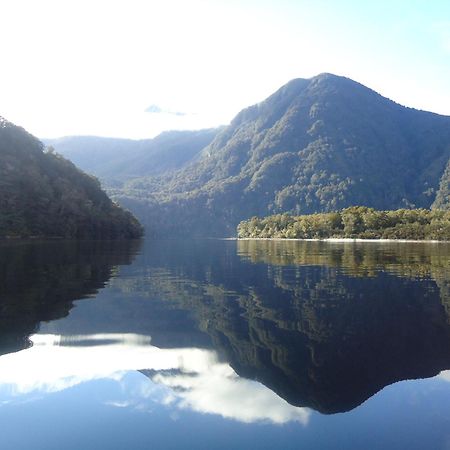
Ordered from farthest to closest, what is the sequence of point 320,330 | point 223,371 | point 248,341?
point 320,330 → point 248,341 → point 223,371

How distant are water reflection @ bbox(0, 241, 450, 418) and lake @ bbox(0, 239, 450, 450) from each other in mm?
64

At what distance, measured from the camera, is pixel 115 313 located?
80.1 ft

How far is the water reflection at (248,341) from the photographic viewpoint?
45.8ft

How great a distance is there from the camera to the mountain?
439ft

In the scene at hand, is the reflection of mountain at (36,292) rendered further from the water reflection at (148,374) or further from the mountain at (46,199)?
the mountain at (46,199)

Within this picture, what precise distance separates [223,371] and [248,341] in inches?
145

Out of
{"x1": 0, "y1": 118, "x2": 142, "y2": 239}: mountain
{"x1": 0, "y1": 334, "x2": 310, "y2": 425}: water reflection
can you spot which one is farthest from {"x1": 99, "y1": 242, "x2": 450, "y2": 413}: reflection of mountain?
{"x1": 0, "y1": 118, "x2": 142, "y2": 239}: mountain

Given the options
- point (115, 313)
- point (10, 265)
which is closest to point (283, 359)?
point (115, 313)

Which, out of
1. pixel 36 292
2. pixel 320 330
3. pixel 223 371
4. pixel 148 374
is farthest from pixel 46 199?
pixel 223 371

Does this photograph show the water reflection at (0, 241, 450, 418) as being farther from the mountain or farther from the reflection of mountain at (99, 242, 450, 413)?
the mountain

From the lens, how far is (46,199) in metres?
143

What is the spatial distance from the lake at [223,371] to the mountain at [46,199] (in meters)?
111

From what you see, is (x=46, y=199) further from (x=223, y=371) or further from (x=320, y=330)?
(x=223, y=371)

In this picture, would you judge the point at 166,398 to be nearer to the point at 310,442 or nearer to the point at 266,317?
the point at 310,442
